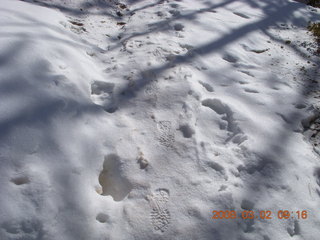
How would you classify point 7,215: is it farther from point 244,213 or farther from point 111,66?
point 111,66

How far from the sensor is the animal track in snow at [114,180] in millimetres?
2373

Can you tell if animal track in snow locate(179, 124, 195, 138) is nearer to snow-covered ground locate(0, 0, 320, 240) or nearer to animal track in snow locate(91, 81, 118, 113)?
snow-covered ground locate(0, 0, 320, 240)

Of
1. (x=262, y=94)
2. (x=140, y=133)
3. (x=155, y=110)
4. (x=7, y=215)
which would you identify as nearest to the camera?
(x=7, y=215)

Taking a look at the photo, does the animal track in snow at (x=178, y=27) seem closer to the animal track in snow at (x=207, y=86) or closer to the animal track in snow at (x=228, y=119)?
the animal track in snow at (x=207, y=86)

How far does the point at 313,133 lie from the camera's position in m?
3.22

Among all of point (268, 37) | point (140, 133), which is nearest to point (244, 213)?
point (140, 133)

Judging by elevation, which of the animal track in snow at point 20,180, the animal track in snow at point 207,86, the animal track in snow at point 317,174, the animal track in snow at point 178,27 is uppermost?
the animal track in snow at point 178,27

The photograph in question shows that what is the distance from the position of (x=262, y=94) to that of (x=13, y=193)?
2999 millimetres

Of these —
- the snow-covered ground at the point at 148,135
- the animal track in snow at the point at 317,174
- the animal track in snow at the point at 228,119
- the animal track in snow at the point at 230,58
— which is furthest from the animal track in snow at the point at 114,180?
the animal track in snow at the point at 230,58

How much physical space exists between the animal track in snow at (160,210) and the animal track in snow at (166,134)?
57cm

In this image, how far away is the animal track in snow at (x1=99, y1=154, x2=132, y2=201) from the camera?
2.37m
